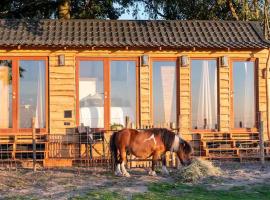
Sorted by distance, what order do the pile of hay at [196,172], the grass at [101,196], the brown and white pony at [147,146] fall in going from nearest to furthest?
the grass at [101,196]
the pile of hay at [196,172]
the brown and white pony at [147,146]

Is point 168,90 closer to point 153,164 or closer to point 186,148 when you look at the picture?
point 186,148

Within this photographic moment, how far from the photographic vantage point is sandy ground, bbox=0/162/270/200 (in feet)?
33.6

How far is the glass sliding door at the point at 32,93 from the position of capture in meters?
15.0

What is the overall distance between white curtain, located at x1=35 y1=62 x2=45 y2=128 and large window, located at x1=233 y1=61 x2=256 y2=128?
17.9ft

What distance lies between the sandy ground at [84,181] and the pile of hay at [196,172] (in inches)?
8.3

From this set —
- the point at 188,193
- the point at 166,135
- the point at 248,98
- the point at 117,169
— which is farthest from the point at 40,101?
the point at 188,193

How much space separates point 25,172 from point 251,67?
7142 mm

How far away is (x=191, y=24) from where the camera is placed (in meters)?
16.7

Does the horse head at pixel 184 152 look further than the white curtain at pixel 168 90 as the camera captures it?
No

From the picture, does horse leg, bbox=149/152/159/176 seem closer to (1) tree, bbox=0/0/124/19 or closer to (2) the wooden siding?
(2) the wooden siding

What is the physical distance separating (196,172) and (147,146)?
1.41 m

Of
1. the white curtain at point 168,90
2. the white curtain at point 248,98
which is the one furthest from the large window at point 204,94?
the white curtain at point 248,98

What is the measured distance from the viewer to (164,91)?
15.6 m

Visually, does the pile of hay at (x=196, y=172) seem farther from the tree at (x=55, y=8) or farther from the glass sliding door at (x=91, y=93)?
the tree at (x=55, y=8)
